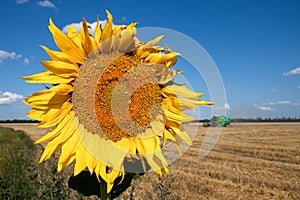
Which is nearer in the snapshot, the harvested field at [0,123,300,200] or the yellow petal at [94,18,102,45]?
the yellow petal at [94,18,102,45]

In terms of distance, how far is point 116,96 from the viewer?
3.36 ft

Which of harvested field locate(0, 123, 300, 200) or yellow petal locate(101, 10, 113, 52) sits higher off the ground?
yellow petal locate(101, 10, 113, 52)

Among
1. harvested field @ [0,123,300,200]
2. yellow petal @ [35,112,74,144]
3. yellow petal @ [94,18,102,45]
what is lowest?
harvested field @ [0,123,300,200]

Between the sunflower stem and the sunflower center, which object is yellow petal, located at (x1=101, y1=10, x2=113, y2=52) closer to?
the sunflower center

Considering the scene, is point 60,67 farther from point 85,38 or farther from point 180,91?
point 180,91

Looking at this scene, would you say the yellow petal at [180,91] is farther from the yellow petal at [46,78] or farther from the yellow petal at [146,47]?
the yellow petal at [46,78]

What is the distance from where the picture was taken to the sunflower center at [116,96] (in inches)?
39.7

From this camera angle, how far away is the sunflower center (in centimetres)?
101

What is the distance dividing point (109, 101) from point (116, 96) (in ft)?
0.09

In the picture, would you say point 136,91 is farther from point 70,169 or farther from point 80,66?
point 70,169

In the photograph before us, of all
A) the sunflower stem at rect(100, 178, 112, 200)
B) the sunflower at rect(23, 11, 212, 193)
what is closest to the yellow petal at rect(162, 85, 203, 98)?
the sunflower at rect(23, 11, 212, 193)

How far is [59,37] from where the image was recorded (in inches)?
37.0

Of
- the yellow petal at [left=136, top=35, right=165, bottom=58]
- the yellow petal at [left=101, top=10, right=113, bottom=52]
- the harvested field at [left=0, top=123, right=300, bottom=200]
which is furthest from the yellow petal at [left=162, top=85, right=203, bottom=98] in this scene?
the harvested field at [left=0, top=123, right=300, bottom=200]

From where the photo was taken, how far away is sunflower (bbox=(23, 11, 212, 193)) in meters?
0.96
